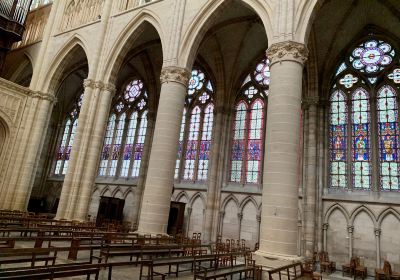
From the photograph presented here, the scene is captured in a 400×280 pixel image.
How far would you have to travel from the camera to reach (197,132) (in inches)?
776

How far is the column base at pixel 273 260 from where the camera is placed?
8.22 metres

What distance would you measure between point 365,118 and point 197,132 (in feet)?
30.7

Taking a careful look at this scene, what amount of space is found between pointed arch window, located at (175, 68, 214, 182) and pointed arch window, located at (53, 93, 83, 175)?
10840 mm

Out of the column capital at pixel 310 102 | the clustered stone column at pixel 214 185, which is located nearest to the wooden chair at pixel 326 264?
the clustered stone column at pixel 214 185

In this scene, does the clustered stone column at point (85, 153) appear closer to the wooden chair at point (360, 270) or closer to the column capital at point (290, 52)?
the column capital at point (290, 52)

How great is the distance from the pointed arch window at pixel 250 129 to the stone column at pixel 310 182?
2665mm

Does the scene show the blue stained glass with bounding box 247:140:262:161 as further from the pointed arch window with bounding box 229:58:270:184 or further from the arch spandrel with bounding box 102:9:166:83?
the arch spandrel with bounding box 102:9:166:83

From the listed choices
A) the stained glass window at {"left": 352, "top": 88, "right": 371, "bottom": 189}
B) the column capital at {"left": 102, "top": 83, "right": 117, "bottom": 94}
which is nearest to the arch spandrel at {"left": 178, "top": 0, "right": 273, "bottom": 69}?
the column capital at {"left": 102, "top": 83, "right": 117, "bottom": 94}

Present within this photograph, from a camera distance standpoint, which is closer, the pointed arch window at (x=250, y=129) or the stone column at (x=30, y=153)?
the stone column at (x=30, y=153)

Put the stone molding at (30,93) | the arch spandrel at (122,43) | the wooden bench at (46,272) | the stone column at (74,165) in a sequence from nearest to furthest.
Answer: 1. the wooden bench at (46,272)
2. the stone column at (74,165)
3. the arch spandrel at (122,43)
4. the stone molding at (30,93)

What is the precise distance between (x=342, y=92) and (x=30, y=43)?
62.7 ft

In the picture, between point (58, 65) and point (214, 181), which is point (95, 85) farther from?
point (214, 181)

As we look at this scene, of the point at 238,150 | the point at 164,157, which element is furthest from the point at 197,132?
the point at 164,157

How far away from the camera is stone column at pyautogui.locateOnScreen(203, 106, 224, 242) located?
16.8 m
